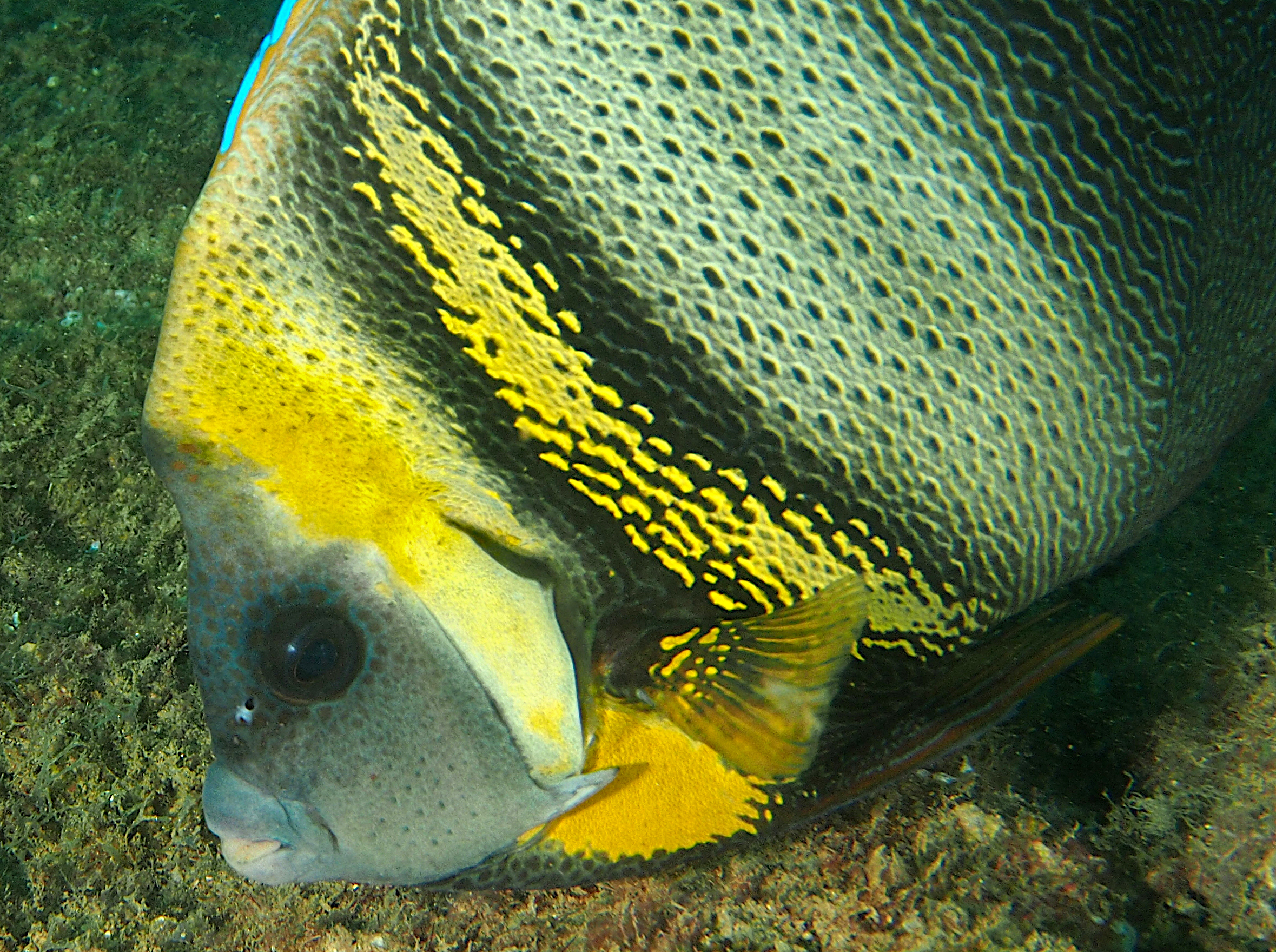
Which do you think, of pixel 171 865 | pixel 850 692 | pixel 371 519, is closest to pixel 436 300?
pixel 371 519

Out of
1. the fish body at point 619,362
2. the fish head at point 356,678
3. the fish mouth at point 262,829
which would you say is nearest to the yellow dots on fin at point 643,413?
the fish body at point 619,362

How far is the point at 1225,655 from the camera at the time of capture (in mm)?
1558

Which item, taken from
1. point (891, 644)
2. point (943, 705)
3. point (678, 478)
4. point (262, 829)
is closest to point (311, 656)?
point (262, 829)

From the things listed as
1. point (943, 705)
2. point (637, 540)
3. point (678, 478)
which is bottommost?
point (943, 705)

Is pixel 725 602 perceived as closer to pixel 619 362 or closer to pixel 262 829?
pixel 619 362

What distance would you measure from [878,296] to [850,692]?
0.64 m

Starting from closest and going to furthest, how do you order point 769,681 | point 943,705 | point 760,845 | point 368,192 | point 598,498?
1. point 368,192
2. point 598,498
3. point 769,681
4. point 943,705
5. point 760,845

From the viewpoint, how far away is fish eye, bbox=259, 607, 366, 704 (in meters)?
0.98

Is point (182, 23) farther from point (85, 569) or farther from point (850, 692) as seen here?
point (850, 692)

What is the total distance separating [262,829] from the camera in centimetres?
105

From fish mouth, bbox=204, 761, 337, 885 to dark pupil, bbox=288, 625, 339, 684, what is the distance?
7.6 inches

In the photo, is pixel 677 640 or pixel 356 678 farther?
pixel 677 640

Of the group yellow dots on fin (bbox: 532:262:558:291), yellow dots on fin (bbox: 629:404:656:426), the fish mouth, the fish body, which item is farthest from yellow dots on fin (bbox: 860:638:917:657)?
the fish mouth

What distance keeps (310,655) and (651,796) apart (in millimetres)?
575
